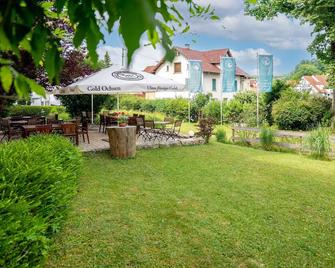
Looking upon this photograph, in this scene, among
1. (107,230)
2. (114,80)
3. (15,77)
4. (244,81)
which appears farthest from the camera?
(244,81)

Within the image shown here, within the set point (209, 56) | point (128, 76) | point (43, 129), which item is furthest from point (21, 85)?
point (209, 56)

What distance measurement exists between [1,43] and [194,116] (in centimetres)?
2785

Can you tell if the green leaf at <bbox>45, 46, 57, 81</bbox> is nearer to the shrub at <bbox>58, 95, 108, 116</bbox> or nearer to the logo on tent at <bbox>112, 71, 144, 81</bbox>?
the logo on tent at <bbox>112, 71, 144, 81</bbox>

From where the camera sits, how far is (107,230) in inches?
196

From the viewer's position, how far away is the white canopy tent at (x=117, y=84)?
1042cm

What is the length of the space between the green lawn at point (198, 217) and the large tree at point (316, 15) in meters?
10.8

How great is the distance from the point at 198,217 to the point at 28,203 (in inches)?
118

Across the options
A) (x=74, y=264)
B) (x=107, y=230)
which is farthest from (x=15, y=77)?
(x=107, y=230)

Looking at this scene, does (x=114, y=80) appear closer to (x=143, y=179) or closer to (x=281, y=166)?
(x=143, y=179)

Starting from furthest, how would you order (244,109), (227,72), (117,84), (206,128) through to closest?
(244,109) < (227,72) < (206,128) < (117,84)

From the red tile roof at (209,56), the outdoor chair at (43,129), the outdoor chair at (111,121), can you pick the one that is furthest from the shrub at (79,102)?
the red tile roof at (209,56)

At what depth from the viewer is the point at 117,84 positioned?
35.1 ft

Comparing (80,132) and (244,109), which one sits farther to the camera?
(244,109)

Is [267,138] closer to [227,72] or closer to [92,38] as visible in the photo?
[227,72]
